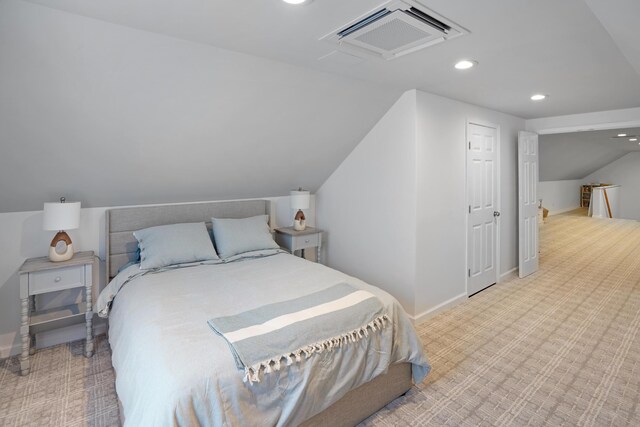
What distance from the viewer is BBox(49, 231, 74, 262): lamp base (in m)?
2.52

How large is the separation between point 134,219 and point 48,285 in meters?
0.79

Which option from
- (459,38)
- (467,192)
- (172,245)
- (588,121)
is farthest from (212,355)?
(588,121)

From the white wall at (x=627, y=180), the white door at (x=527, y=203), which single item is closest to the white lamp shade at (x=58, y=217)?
the white door at (x=527, y=203)

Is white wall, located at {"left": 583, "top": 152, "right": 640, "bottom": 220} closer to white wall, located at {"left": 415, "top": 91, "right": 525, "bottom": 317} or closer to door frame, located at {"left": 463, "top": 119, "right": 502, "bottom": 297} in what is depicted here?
door frame, located at {"left": 463, "top": 119, "right": 502, "bottom": 297}

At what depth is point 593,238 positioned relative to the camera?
275 inches

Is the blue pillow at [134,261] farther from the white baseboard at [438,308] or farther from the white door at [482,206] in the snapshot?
the white door at [482,206]

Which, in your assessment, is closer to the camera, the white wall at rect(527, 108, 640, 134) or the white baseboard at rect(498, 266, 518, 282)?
the white wall at rect(527, 108, 640, 134)

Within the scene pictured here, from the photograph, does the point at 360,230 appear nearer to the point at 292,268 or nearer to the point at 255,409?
the point at 292,268

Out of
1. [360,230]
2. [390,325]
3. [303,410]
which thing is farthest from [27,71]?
[360,230]

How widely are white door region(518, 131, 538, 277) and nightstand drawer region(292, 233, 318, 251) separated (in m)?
2.73

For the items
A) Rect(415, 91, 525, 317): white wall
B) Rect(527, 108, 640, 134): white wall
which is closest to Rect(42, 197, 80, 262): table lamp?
Rect(415, 91, 525, 317): white wall

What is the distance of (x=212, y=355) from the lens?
1453mm

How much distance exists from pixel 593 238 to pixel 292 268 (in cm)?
724

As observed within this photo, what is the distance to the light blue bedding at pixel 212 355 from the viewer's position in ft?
4.39
